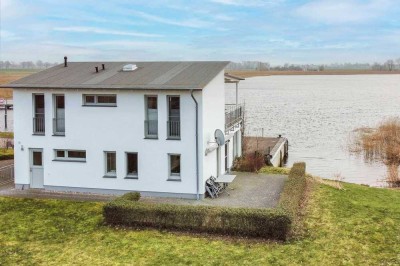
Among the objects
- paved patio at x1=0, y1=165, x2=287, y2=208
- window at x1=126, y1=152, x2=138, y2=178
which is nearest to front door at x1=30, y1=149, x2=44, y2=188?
paved patio at x1=0, y1=165, x2=287, y2=208

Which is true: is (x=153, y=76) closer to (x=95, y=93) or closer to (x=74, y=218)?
(x=95, y=93)

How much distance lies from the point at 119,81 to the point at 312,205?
1033 cm

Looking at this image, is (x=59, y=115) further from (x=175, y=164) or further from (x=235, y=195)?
(x=235, y=195)

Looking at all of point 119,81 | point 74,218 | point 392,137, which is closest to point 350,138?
point 392,137

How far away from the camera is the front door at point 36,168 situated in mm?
22312

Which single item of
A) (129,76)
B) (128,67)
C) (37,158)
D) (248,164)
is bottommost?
(248,164)

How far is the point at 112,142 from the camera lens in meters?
21.2

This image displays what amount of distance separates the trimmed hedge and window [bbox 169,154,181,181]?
11.4ft

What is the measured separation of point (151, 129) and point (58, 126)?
478 cm

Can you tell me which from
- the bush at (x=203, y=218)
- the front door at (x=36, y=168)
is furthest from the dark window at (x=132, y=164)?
the front door at (x=36, y=168)

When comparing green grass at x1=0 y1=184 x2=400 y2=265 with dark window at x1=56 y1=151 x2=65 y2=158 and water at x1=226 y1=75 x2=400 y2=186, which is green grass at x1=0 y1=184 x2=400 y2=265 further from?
water at x1=226 y1=75 x2=400 y2=186

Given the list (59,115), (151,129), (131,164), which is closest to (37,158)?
Result: (59,115)

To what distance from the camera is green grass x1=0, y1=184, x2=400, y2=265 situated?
14.1 m

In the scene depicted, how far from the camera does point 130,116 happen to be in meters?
20.9
